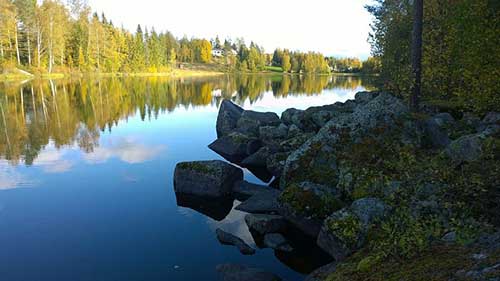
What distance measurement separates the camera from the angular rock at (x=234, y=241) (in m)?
9.26

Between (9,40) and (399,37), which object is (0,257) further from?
(9,40)

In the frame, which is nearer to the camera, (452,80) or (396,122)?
(396,122)

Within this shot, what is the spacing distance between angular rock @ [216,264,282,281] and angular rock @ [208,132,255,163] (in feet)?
37.8

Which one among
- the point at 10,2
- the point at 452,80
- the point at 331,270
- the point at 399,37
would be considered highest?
the point at 10,2

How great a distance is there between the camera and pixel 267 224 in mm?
10156

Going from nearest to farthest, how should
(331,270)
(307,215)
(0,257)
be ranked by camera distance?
(331,270) → (0,257) → (307,215)

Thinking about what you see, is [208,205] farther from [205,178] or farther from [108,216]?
[108,216]

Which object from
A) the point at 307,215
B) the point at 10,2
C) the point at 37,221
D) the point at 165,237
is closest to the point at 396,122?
the point at 307,215

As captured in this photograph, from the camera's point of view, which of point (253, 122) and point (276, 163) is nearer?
point (276, 163)

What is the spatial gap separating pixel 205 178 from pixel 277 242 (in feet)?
15.3

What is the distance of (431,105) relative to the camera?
20.7m


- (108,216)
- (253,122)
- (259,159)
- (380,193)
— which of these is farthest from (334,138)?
(253,122)

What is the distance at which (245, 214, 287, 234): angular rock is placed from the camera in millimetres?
10164

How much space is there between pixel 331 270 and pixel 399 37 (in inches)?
1096
